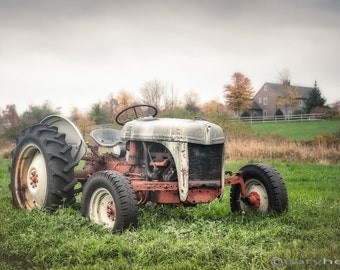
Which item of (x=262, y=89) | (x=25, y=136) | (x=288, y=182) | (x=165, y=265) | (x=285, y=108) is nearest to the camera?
(x=165, y=265)

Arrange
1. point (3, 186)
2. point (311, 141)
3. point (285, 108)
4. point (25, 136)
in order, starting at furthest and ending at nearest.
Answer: point (285, 108), point (311, 141), point (3, 186), point (25, 136)

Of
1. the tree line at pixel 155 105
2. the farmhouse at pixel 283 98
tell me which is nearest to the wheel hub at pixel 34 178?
the tree line at pixel 155 105

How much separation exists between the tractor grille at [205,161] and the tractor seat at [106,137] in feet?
5.02

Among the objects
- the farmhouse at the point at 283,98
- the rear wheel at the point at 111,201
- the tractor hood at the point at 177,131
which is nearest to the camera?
the rear wheel at the point at 111,201

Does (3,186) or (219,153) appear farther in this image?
(3,186)

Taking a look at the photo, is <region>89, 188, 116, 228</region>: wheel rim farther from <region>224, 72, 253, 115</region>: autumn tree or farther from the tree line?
<region>224, 72, 253, 115</region>: autumn tree

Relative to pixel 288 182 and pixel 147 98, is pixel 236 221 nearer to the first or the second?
pixel 288 182

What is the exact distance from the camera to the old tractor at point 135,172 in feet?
16.6

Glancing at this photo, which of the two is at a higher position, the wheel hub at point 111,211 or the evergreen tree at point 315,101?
the evergreen tree at point 315,101

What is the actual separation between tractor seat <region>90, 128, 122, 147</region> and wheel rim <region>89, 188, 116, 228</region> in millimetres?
1305

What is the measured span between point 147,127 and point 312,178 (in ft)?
20.4

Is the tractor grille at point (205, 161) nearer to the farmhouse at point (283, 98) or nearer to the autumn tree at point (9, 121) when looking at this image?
the autumn tree at point (9, 121)

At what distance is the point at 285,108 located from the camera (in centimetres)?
4122

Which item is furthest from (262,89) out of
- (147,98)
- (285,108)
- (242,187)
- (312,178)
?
(242,187)
